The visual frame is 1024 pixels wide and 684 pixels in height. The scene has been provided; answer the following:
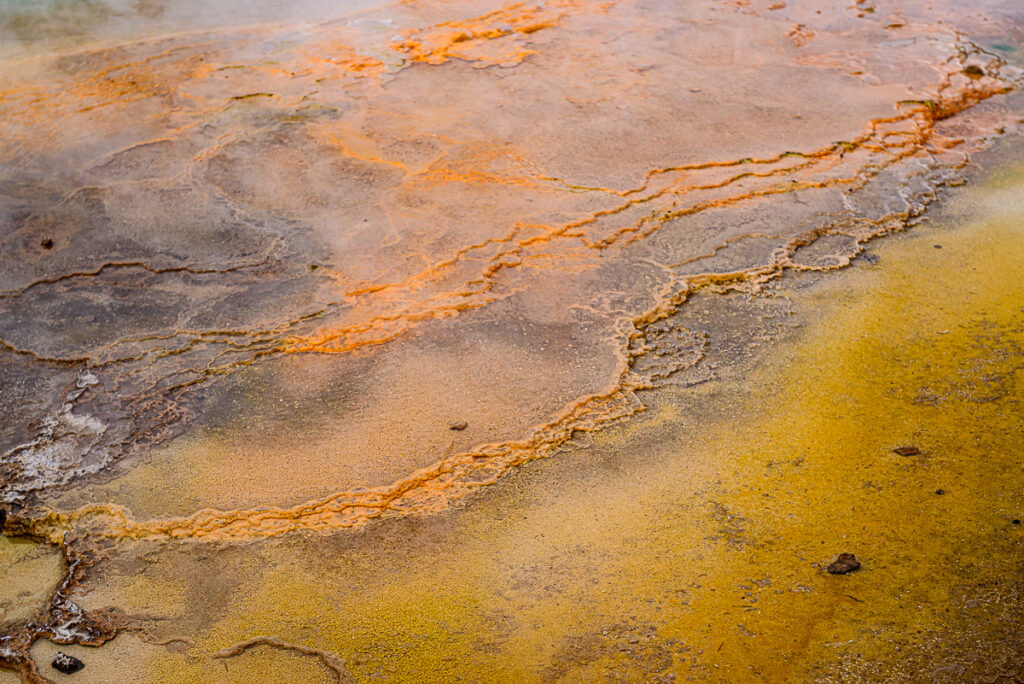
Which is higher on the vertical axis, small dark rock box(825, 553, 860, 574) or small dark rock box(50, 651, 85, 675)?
small dark rock box(50, 651, 85, 675)

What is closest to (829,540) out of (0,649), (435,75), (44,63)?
(0,649)

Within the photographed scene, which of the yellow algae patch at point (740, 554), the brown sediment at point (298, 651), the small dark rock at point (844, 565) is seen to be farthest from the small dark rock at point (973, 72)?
the brown sediment at point (298, 651)

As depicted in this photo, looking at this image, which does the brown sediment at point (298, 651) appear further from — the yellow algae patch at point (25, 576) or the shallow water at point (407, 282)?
the yellow algae patch at point (25, 576)

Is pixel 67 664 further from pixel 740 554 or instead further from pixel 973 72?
pixel 973 72

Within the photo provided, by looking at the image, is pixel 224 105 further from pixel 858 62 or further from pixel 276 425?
pixel 858 62

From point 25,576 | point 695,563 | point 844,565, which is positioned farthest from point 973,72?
point 25,576

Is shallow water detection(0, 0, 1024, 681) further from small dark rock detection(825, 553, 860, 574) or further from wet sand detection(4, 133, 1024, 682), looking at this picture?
small dark rock detection(825, 553, 860, 574)

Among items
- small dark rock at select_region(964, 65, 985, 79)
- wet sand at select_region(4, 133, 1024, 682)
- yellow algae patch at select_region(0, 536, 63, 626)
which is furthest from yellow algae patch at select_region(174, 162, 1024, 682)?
small dark rock at select_region(964, 65, 985, 79)
